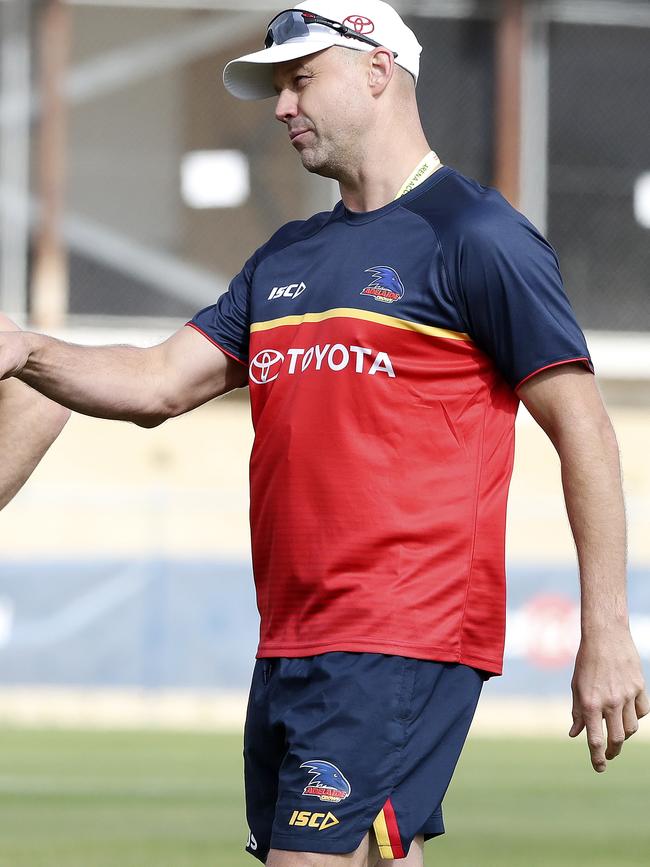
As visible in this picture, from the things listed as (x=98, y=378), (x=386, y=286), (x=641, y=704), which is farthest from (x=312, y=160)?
(x=641, y=704)

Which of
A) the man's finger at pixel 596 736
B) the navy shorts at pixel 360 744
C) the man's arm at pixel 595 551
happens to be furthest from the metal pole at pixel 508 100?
the man's finger at pixel 596 736

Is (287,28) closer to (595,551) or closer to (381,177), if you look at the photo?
(381,177)

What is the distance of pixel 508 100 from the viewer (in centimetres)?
2233

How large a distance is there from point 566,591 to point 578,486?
13058 mm

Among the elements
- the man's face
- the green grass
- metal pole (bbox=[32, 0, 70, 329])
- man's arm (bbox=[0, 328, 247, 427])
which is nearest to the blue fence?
the green grass

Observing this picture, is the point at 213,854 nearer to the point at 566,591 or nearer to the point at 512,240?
the point at 512,240

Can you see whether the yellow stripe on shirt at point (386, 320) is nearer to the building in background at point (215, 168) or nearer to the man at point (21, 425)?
the man at point (21, 425)

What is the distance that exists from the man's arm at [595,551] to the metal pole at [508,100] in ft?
61.4

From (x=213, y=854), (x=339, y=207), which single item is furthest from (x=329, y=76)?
(x=213, y=854)

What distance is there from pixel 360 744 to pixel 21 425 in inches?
54.1

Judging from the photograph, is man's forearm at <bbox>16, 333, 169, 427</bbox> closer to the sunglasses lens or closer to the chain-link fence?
the sunglasses lens

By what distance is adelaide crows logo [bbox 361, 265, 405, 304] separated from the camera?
388 centimetres

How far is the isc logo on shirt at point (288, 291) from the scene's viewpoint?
13.3 feet

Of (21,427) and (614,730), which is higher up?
(21,427)
